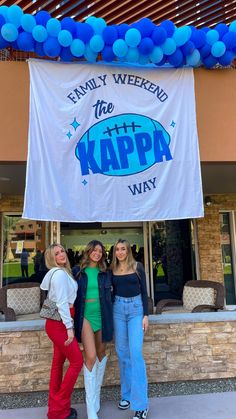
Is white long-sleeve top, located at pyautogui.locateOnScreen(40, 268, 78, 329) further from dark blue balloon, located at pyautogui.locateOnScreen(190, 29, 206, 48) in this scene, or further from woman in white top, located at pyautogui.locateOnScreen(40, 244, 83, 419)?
dark blue balloon, located at pyautogui.locateOnScreen(190, 29, 206, 48)

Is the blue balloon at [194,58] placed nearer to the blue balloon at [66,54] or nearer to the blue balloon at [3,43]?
the blue balloon at [66,54]

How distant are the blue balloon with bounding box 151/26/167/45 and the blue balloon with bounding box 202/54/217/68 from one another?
0.80 m

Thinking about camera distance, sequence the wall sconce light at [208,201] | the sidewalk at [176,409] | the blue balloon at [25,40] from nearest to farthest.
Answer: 1. the sidewalk at [176,409]
2. the blue balloon at [25,40]
3. the wall sconce light at [208,201]

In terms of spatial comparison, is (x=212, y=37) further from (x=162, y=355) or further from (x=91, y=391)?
(x=91, y=391)

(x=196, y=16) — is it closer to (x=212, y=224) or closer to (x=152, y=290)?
(x=212, y=224)

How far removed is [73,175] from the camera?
461 cm

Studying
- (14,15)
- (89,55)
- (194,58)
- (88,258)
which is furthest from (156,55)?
(88,258)

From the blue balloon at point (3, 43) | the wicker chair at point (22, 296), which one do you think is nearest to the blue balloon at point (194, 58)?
the blue balloon at point (3, 43)

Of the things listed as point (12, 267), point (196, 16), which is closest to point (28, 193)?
point (196, 16)

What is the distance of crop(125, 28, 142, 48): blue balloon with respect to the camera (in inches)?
175

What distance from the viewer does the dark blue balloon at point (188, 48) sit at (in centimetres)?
474

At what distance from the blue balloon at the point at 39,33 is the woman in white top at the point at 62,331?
2.61m

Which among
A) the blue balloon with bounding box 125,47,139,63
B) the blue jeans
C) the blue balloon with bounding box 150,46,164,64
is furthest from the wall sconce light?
the blue jeans

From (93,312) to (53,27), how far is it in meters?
3.33
